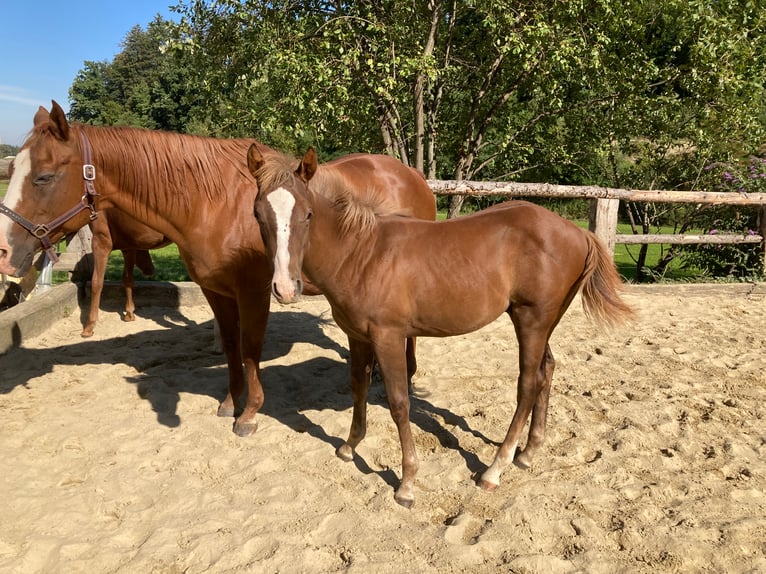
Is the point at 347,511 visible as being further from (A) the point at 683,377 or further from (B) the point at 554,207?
(B) the point at 554,207

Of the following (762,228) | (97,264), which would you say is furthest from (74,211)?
(762,228)

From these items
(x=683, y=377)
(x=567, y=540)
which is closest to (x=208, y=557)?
(x=567, y=540)

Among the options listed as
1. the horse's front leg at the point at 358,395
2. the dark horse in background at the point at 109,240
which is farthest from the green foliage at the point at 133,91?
the horse's front leg at the point at 358,395

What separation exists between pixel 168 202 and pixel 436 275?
66.8 inches

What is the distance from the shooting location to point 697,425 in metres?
3.38

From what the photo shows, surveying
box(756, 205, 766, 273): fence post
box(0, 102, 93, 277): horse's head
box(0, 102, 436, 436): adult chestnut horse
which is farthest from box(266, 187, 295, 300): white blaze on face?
box(756, 205, 766, 273): fence post

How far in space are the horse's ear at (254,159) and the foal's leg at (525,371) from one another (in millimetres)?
1495

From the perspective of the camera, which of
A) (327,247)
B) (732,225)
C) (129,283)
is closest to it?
(327,247)

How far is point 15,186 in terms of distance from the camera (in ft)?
9.29

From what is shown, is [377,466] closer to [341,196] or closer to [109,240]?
[341,196]

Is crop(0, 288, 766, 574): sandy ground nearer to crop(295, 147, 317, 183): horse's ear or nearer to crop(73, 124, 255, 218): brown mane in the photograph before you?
crop(73, 124, 255, 218): brown mane

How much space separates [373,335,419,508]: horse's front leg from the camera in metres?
2.65

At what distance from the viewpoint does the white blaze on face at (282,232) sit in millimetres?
2258

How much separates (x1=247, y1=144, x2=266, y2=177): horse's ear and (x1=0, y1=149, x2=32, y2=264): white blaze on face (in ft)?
4.36
